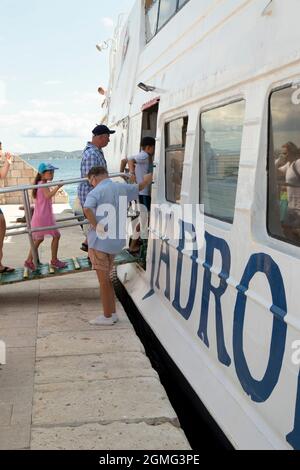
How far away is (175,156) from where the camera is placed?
5.16m

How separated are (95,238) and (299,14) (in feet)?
10.4

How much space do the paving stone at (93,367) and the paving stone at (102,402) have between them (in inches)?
4.6

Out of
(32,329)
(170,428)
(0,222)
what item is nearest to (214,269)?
(170,428)

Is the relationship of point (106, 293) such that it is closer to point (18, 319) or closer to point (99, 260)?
point (99, 260)

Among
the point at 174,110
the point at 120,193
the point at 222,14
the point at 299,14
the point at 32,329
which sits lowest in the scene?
the point at 32,329

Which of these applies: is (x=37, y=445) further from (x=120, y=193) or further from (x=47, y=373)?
(x=120, y=193)

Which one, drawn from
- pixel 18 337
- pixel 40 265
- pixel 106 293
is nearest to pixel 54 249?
pixel 40 265

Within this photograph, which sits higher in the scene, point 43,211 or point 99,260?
point 43,211

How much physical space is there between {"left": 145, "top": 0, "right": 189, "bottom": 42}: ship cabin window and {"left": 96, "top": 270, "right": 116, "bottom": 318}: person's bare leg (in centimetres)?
261

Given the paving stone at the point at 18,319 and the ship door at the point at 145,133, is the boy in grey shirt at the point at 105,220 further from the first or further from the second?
the ship door at the point at 145,133

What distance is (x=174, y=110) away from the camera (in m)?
5.00

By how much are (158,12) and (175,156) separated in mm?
2210

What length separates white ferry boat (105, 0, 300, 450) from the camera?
8.85 ft

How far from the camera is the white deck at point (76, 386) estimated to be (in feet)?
10.8
